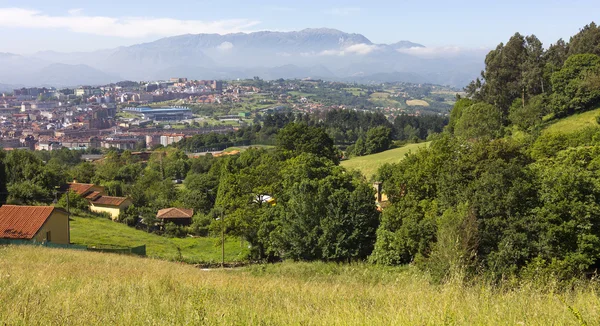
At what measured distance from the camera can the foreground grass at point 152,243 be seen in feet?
64.7

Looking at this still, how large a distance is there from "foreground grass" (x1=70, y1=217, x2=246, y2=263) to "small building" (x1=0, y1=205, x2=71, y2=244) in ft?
5.57

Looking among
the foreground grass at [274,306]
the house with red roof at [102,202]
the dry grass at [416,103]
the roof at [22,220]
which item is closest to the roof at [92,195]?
the house with red roof at [102,202]

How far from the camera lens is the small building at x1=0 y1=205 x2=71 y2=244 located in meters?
16.2

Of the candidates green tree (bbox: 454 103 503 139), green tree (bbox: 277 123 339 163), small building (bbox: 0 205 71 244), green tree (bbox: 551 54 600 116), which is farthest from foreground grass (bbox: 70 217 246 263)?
green tree (bbox: 551 54 600 116)

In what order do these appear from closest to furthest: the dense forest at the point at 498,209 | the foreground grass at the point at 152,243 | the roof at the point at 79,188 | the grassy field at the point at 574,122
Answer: the dense forest at the point at 498,209 < the foreground grass at the point at 152,243 < the grassy field at the point at 574,122 < the roof at the point at 79,188

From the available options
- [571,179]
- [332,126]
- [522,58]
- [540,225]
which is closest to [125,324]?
[540,225]

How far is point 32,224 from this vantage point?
16.8m

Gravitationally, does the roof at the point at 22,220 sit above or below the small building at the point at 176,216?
above

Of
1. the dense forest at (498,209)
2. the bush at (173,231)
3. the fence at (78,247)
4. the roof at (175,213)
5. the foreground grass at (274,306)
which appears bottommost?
the bush at (173,231)

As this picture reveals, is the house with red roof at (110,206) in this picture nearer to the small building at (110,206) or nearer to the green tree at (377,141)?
the small building at (110,206)

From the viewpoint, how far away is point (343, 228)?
50.6 feet

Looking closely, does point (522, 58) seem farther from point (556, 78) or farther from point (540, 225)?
point (540, 225)

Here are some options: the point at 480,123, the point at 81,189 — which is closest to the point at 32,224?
the point at 81,189

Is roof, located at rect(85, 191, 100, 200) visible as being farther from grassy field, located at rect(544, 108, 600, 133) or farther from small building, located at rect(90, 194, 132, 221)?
grassy field, located at rect(544, 108, 600, 133)
